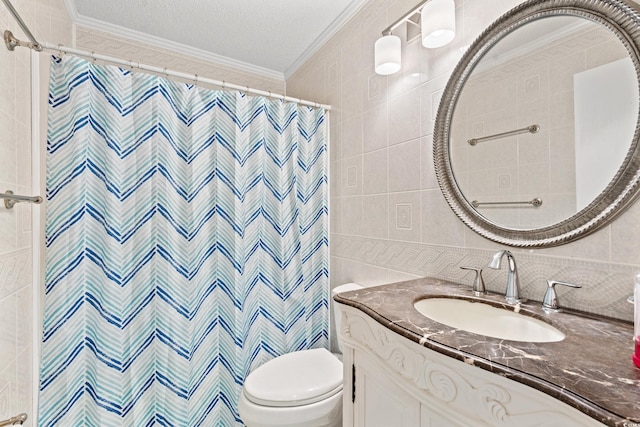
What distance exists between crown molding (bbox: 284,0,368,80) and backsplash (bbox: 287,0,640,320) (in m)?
0.04

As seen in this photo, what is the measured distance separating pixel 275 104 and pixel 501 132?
1.21 m

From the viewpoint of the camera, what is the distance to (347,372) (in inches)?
40.0

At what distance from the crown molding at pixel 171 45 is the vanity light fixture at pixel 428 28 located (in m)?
1.37

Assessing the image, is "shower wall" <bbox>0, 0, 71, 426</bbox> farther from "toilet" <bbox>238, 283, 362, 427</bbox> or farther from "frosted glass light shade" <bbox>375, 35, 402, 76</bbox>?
"frosted glass light shade" <bbox>375, 35, 402, 76</bbox>

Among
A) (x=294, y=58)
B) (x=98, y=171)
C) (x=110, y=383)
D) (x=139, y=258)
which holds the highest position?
(x=294, y=58)

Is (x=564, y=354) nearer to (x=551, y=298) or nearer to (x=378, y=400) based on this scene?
(x=551, y=298)

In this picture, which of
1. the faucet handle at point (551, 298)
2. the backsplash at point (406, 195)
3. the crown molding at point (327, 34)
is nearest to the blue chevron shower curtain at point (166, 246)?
the backsplash at point (406, 195)

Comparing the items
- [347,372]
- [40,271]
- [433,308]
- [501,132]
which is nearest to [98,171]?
[40,271]

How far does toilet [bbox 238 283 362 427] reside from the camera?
1195 mm

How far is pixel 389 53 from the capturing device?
54.2 inches

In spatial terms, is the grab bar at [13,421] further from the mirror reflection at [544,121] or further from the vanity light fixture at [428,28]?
the vanity light fixture at [428,28]

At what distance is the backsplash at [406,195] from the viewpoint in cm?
83

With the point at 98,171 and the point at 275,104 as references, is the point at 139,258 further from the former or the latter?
the point at 275,104

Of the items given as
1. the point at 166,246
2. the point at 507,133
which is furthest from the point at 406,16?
the point at 166,246
